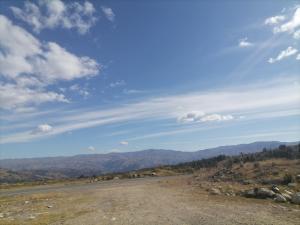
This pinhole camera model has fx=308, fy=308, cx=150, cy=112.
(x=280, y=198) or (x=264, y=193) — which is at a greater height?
(x=264, y=193)

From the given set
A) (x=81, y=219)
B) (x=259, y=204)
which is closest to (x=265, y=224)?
(x=259, y=204)

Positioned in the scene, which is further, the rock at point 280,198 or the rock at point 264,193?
the rock at point 264,193

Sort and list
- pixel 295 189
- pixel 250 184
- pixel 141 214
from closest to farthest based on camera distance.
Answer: pixel 141 214 → pixel 295 189 → pixel 250 184

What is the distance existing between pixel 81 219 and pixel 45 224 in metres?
2.90

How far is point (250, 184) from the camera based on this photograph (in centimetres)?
4141

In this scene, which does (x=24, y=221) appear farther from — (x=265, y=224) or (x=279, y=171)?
(x=279, y=171)

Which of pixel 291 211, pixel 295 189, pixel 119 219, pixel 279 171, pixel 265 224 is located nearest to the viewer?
pixel 265 224

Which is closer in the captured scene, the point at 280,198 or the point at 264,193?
the point at 280,198

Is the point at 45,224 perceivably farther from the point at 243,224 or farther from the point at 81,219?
the point at 243,224

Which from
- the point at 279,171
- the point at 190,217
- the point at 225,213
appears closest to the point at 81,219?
the point at 190,217

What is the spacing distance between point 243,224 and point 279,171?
1249 inches

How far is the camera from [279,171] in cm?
4762

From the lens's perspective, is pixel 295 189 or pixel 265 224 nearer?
pixel 265 224

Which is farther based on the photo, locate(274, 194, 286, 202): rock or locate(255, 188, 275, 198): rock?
locate(255, 188, 275, 198): rock
